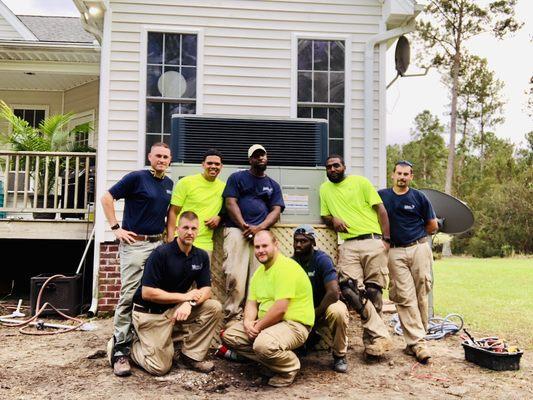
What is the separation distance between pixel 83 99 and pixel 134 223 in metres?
6.10

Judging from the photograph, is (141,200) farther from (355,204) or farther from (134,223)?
(355,204)

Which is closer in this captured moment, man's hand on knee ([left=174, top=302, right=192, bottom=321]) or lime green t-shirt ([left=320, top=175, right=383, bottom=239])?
man's hand on knee ([left=174, top=302, right=192, bottom=321])

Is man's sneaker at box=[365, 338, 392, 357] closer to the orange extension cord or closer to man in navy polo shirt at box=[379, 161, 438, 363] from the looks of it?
man in navy polo shirt at box=[379, 161, 438, 363]

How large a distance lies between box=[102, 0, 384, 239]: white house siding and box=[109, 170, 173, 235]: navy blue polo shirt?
2.23 metres

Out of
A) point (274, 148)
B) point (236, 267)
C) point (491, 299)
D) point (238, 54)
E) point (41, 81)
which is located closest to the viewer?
point (236, 267)

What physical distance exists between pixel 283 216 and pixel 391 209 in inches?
41.5

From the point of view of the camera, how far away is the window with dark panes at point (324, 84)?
6719 millimetres

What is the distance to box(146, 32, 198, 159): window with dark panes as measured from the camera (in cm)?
650

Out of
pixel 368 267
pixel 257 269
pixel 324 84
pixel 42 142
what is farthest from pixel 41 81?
pixel 368 267

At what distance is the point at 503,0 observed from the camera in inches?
884

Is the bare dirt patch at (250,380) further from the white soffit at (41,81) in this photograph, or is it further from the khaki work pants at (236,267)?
the white soffit at (41,81)

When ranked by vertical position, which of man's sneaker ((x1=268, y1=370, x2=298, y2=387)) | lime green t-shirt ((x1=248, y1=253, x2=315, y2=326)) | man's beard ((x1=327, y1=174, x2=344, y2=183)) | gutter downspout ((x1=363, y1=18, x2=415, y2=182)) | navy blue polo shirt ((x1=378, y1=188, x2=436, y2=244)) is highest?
gutter downspout ((x1=363, y1=18, x2=415, y2=182))

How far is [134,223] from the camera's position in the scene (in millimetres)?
4238

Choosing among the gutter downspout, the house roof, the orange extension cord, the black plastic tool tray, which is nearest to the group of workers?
the black plastic tool tray
